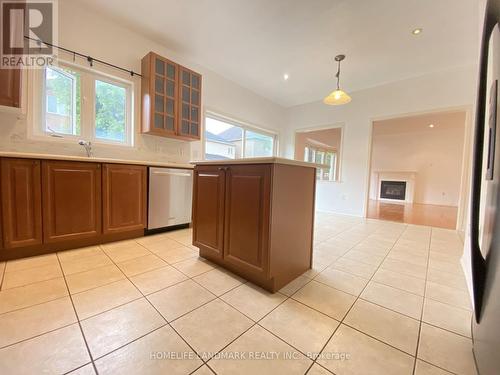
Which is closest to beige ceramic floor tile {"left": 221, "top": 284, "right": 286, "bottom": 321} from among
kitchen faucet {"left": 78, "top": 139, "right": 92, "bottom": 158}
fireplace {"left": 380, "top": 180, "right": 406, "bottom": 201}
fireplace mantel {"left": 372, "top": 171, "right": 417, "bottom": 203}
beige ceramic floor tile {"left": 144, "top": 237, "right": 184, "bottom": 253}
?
A: beige ceramic floor tile {"left": 144, "top": 237, "right": 184, "bottom": 253}

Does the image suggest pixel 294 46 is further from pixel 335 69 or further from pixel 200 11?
pixel 200 11

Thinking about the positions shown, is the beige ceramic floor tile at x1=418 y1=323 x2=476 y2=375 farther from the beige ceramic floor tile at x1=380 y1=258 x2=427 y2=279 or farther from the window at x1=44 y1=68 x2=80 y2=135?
the window at x1=44 y1=68 x2=80 y2=135

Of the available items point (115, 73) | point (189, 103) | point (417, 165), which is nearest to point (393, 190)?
point (417, 165)

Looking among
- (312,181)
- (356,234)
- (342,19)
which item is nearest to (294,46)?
(342,19)

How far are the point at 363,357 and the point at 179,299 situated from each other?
1030mm

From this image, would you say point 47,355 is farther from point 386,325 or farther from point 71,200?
point 386,325

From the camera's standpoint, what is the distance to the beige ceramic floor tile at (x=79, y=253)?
183cm

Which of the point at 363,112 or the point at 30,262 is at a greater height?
the point at 363,112

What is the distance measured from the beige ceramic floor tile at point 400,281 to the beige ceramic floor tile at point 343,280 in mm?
161

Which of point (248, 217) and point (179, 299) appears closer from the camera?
point (179, 299)

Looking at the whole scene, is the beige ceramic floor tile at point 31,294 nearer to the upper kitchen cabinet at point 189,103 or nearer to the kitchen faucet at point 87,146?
the kitchen faucet at point 87,146

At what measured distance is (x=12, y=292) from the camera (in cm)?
128

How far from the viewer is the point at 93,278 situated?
4.87 ft

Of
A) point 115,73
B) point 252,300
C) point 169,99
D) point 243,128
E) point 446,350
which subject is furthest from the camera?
point 243,128
